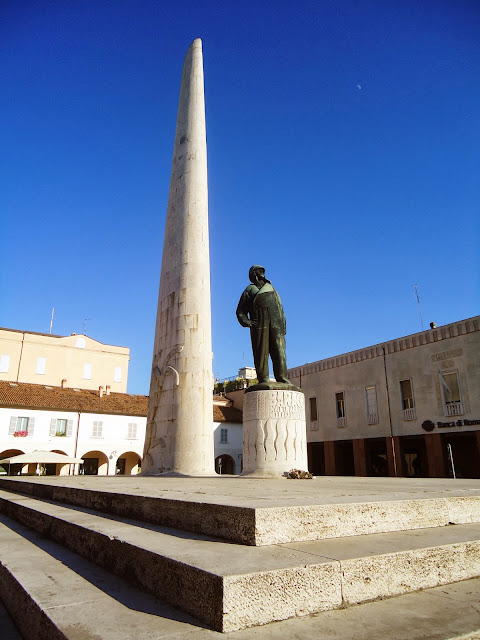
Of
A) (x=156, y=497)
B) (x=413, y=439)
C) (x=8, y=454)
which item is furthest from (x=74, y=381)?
(x=156, y=497)

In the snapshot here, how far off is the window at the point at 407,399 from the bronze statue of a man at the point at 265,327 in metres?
14.5

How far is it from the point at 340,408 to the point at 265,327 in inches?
691

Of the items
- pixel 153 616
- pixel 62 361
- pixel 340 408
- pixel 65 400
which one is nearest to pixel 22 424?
pixel 65 400

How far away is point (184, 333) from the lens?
12.9 m

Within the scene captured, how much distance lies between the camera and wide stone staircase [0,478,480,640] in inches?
80.1

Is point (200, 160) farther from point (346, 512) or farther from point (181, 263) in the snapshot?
point (346, 512)

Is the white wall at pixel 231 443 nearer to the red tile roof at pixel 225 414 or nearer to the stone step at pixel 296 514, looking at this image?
the red tile roof at pixel 225 414

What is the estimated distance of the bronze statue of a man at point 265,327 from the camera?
1085 centimetres

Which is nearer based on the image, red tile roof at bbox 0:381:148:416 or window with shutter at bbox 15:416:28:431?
window with shutter at bbox 15:416:28:431

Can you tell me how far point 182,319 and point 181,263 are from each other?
5.62 ft

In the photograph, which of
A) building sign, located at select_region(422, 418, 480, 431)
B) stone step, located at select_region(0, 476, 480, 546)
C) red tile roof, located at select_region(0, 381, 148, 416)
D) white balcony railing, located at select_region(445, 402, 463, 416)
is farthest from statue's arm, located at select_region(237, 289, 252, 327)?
red tile roof, located at select_region(0, 381, 148, 416)

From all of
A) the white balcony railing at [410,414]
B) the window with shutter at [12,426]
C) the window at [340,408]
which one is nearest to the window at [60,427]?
the window with shutter at [12,426]

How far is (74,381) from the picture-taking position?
38.9m

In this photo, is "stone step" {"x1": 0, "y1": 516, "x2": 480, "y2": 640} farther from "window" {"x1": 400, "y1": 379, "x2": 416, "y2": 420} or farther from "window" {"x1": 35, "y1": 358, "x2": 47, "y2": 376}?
"window" {"x1": 35, "y1": 358, "x2": 47, "y2": 376}
